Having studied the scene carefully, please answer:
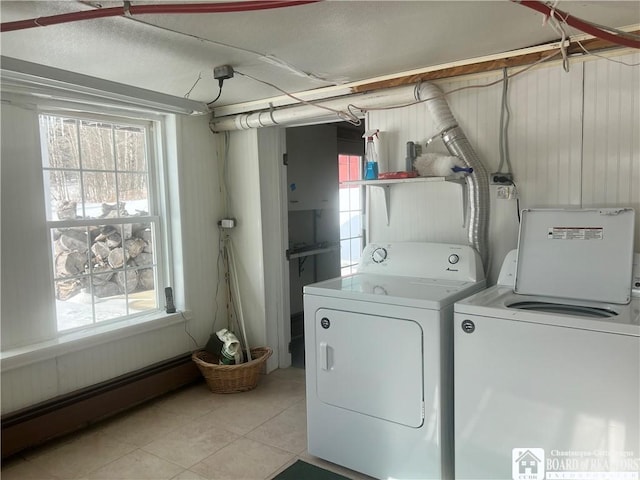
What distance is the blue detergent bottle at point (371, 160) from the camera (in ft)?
9.43

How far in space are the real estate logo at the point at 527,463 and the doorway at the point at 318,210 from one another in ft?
8.11

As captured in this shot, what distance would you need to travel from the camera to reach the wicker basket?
3313 mm

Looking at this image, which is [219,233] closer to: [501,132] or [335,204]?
[335,204]

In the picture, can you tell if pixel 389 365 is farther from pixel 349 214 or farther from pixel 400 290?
pixel 349 214

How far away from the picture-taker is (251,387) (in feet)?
11.3

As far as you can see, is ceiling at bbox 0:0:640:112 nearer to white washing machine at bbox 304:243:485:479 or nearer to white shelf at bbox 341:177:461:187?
white shelf at bbox 341:177:461:187

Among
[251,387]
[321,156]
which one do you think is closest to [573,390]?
[251,387]

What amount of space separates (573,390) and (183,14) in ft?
6.87

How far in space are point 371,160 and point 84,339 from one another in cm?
211

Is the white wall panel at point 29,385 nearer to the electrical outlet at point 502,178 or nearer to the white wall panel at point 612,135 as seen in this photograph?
the electrical outlet at point 502,178

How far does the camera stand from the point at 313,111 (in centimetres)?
319

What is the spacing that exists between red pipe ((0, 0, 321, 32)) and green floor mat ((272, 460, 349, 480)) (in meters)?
2.16

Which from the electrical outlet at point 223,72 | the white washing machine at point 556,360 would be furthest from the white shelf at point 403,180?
the electrical outlet at point 223,72

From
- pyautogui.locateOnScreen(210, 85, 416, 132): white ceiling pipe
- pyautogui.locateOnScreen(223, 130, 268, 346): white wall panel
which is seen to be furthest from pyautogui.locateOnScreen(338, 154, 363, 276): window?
pyautogui.locateOnScreen(210, 85, 416, 132): white ceiling pipe
